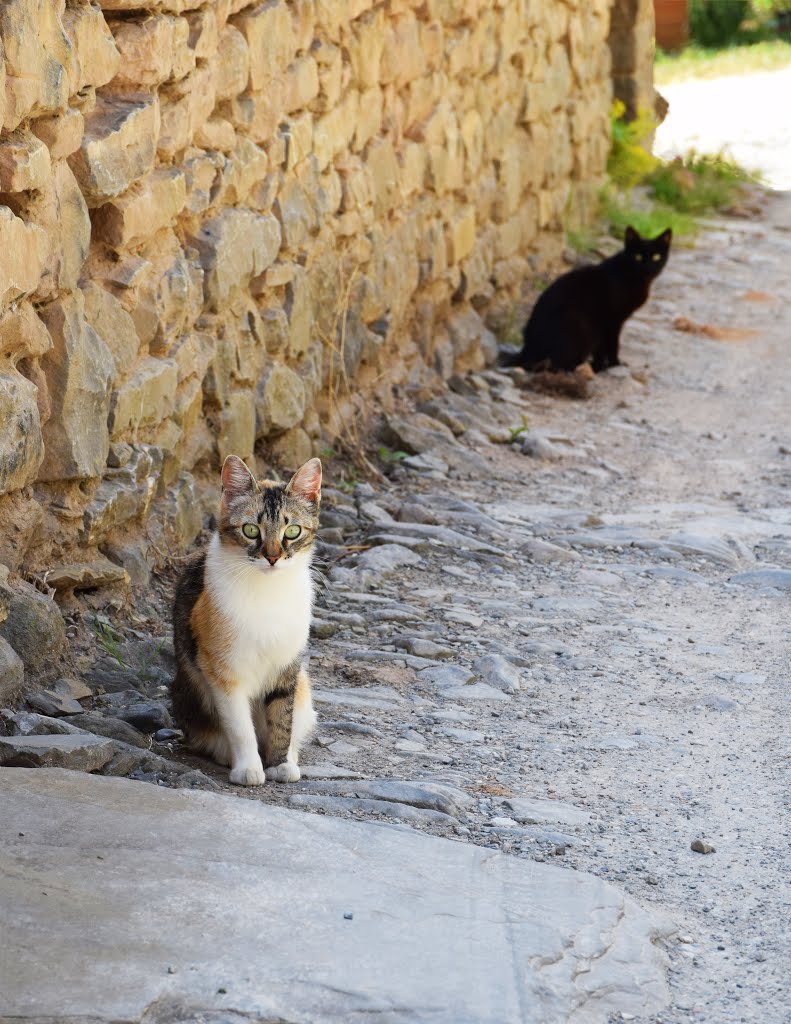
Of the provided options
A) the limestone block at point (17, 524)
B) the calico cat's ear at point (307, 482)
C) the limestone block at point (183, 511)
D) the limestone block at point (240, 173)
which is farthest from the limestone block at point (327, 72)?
the limestone block at point (17, 524)

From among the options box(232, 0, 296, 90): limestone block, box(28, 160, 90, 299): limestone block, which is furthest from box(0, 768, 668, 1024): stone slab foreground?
box(232, 0, 296, 90): limestone block

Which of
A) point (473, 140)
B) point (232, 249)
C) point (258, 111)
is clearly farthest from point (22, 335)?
point (473, 140)

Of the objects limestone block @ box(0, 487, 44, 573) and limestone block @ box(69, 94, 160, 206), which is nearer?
limestone block @ box(0, 487, 44, 573)

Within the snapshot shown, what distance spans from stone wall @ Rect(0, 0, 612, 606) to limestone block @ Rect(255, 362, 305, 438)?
0.5 inches

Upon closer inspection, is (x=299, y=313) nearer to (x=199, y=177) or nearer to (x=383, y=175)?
(x=199, y=177)

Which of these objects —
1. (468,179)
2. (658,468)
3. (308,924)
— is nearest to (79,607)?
(308,924)

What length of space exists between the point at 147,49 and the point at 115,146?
0.38 metres

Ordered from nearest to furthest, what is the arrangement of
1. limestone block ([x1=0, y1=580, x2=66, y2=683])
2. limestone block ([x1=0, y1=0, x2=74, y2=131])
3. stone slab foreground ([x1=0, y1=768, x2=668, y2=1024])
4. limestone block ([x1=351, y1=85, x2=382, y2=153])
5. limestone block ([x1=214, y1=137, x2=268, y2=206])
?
1. stone slab foreground ([x1=0, y1=768, x2=668, y2=1024])
2. limestone block ([x1=0, y1=0, x2=74, y2=131])
3. limestone block ([x1=0, y1=580, x2=66, y2=683])
4. limestone block ([x1=214, y1=137, x2=268, y2=206])
5. limestone block ([x1=351, y1=85, x2=382, y2=153])

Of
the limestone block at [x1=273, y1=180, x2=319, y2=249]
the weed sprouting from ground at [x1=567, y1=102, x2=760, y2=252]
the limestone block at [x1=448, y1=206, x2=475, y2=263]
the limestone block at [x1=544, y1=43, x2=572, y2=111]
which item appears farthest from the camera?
the weed sprouting from ground at [x1=567, y1=102, x2=760, y2=252]

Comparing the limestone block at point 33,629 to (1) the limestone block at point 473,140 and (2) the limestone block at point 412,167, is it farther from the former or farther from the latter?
(1) the limestone block at point 473,140

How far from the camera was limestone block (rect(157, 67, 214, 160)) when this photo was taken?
14.6 ft

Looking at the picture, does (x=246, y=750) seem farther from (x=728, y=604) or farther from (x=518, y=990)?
(x=728, y=604)

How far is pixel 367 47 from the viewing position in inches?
247

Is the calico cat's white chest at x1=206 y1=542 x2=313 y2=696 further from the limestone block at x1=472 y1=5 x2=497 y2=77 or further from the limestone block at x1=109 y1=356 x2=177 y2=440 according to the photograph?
the limestone block at x1=472 y1=5 x2=497 y2=77
